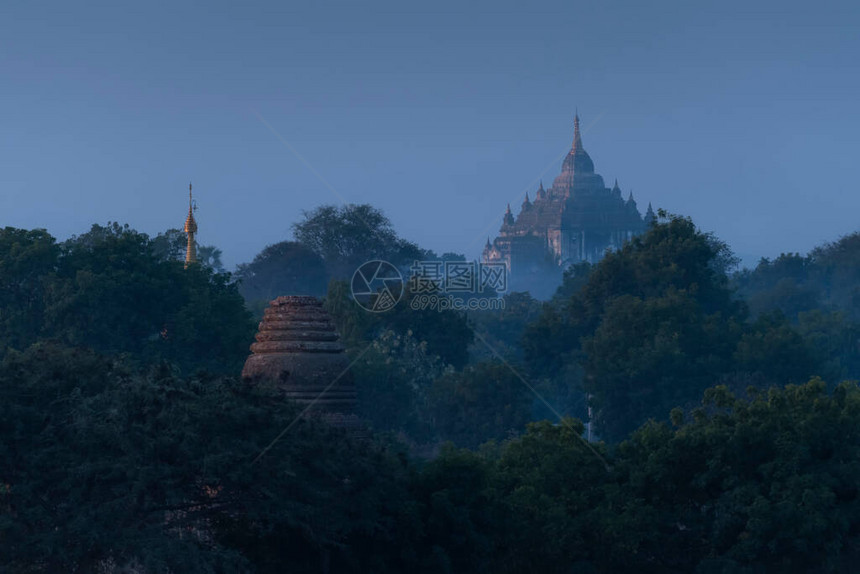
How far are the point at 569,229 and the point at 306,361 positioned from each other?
538ft

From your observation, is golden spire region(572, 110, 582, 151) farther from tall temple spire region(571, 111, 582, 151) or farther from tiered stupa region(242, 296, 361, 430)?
tiered stupa region(242, 296, 361, 430)

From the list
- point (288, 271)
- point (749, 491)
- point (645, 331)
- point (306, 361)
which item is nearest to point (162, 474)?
point (306, 361)

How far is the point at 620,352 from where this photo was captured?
59.0 metres

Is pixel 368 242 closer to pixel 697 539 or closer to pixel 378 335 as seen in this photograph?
pixel 378 335

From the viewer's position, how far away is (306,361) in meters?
24.9

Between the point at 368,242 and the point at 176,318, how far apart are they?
177 ft

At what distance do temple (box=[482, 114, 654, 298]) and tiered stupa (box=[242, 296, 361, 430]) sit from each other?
156 meters

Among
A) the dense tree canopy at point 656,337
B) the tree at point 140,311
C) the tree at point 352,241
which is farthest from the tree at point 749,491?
the tree at point 352,241

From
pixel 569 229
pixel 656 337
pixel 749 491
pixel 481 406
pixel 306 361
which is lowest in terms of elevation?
pixel 749 491

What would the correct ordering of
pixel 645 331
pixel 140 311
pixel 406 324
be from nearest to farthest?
1. pixel 140 311
2. pixel 645 331
3. pixel 406 324

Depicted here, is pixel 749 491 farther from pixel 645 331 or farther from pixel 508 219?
pixel 508 219

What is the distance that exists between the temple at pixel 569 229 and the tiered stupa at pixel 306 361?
6150 inches

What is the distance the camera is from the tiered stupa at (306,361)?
24.8 m

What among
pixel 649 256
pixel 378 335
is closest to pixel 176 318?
pixel 378 335
